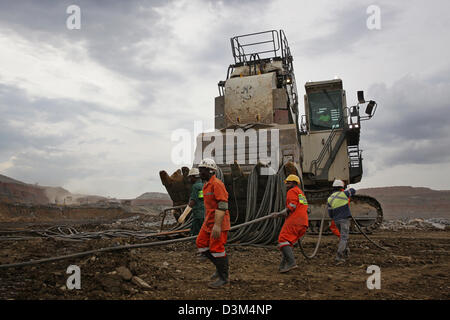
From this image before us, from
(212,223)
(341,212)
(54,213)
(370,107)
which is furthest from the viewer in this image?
(54,213)

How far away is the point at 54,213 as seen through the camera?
27.0 metres

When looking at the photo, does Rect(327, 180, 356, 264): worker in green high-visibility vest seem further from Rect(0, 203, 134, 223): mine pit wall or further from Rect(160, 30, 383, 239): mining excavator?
Rect(0, 203, 134, 223): mine pit wall

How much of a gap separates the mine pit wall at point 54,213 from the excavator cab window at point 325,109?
17.8m

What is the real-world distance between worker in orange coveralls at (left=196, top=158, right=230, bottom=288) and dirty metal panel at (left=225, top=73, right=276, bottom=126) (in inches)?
175

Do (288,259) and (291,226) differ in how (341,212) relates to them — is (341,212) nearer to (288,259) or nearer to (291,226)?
(291,226)

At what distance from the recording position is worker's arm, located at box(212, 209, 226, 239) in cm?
397

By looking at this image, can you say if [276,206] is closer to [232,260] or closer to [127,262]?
[232,260]

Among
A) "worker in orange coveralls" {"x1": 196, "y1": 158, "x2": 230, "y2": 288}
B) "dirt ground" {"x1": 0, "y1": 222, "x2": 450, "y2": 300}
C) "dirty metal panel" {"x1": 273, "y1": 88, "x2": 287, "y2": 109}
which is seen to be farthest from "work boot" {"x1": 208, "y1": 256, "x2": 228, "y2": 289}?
"dirty metal panel" {"x1": 273, "y1": 88, "x2": 287, "y2": 109}

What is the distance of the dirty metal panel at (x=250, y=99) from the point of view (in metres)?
8.52

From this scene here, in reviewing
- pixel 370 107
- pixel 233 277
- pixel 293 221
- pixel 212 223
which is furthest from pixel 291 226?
pixel 370 107

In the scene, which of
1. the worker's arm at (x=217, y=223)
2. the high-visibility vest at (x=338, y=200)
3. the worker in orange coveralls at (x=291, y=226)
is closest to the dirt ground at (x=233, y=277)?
the worker in orange coveralls at (x=291, y=226)

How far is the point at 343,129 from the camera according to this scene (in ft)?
35.9

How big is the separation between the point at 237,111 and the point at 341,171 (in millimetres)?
4128

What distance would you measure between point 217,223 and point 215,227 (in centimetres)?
5
